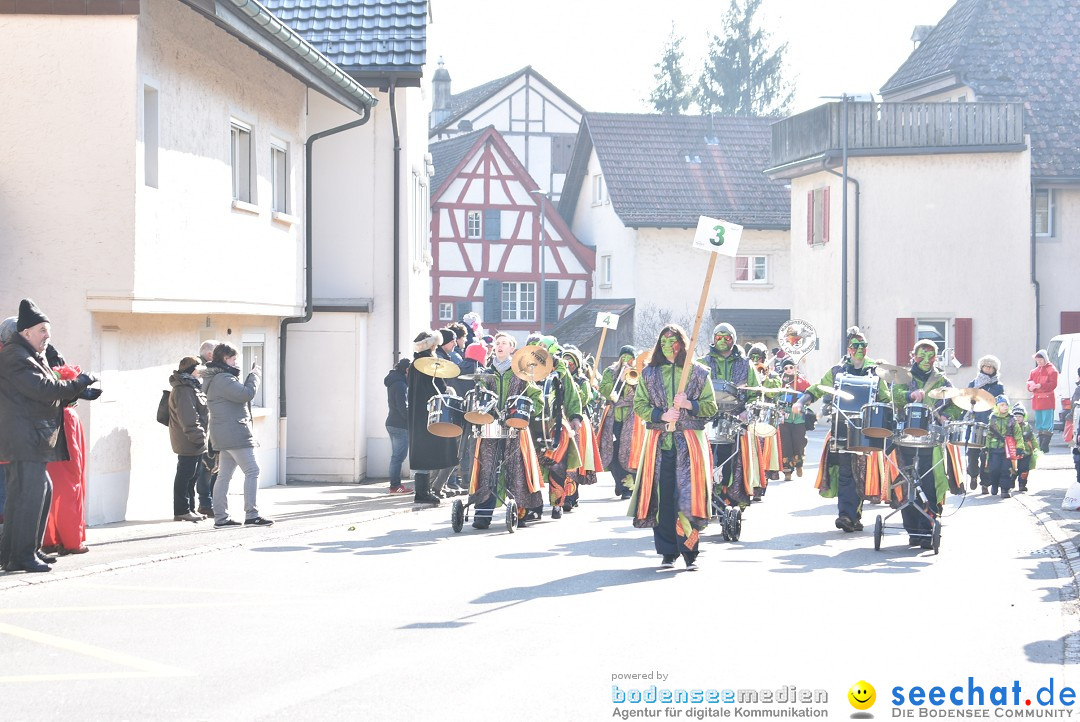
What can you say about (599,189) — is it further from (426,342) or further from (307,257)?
(426,342)

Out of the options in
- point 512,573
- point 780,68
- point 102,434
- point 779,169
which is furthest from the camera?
point 780,68

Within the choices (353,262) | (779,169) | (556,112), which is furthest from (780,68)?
(353,262)

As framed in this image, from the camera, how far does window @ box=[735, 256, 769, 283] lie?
55062mm

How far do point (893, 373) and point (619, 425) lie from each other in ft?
21.1

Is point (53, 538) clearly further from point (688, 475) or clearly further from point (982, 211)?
point (982, 211)

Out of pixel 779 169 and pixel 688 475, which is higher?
pixel 779 169

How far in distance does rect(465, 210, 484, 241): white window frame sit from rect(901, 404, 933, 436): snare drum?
46116 mm

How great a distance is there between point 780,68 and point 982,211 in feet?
158

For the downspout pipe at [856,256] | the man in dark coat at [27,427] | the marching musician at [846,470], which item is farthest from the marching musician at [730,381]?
the downspout pipe at [856,256]

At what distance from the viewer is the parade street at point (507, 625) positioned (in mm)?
7660

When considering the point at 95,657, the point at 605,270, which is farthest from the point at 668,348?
the point at 605,270

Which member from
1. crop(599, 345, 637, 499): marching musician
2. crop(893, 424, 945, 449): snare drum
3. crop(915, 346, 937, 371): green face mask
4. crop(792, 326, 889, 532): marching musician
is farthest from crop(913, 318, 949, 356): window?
crop(893, 424, 945, 449): snare drum

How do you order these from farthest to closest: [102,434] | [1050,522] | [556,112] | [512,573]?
[556,112], [1050,522], [102,434], [512,573]

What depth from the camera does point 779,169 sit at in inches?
1713
